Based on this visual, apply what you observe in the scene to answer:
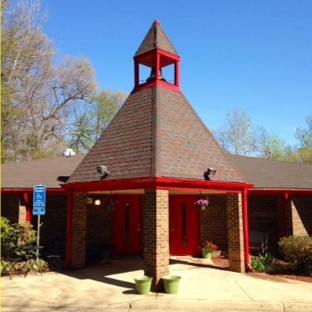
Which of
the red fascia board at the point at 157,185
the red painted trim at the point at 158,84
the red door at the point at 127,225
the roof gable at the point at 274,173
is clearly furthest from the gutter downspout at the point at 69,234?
the roof gable at the point at 274,173

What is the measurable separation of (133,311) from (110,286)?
2.06 metres

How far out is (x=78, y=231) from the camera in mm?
12055

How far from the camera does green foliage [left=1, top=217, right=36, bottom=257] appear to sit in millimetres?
12184

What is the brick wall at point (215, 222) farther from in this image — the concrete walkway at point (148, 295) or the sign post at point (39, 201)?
the sign post at point (39, 201)

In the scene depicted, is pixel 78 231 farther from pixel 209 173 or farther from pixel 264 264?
pixel 264 264

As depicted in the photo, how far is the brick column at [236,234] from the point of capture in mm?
11453

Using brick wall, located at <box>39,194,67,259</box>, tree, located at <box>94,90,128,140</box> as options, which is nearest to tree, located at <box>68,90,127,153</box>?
tree, located at <box>94,90,128,140</box>

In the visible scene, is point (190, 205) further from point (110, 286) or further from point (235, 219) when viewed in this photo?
point (110, 286)

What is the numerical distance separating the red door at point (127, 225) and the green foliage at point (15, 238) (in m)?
3.65

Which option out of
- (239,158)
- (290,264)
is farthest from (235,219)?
(239,158)

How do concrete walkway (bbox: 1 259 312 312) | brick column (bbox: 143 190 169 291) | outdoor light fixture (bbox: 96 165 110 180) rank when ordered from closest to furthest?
concrete walkway (bbox: 1 259 312 312) < brick column (bbox: 143 190 169 291) < outdoor light fixture (bbox: 96 165 110 180)

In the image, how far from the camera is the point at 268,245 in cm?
1454

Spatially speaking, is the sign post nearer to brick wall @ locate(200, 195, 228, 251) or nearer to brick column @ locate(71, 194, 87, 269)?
brick column @ locate(71, 194, 87, 269)

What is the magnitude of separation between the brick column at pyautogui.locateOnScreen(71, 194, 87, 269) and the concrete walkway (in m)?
0.59
